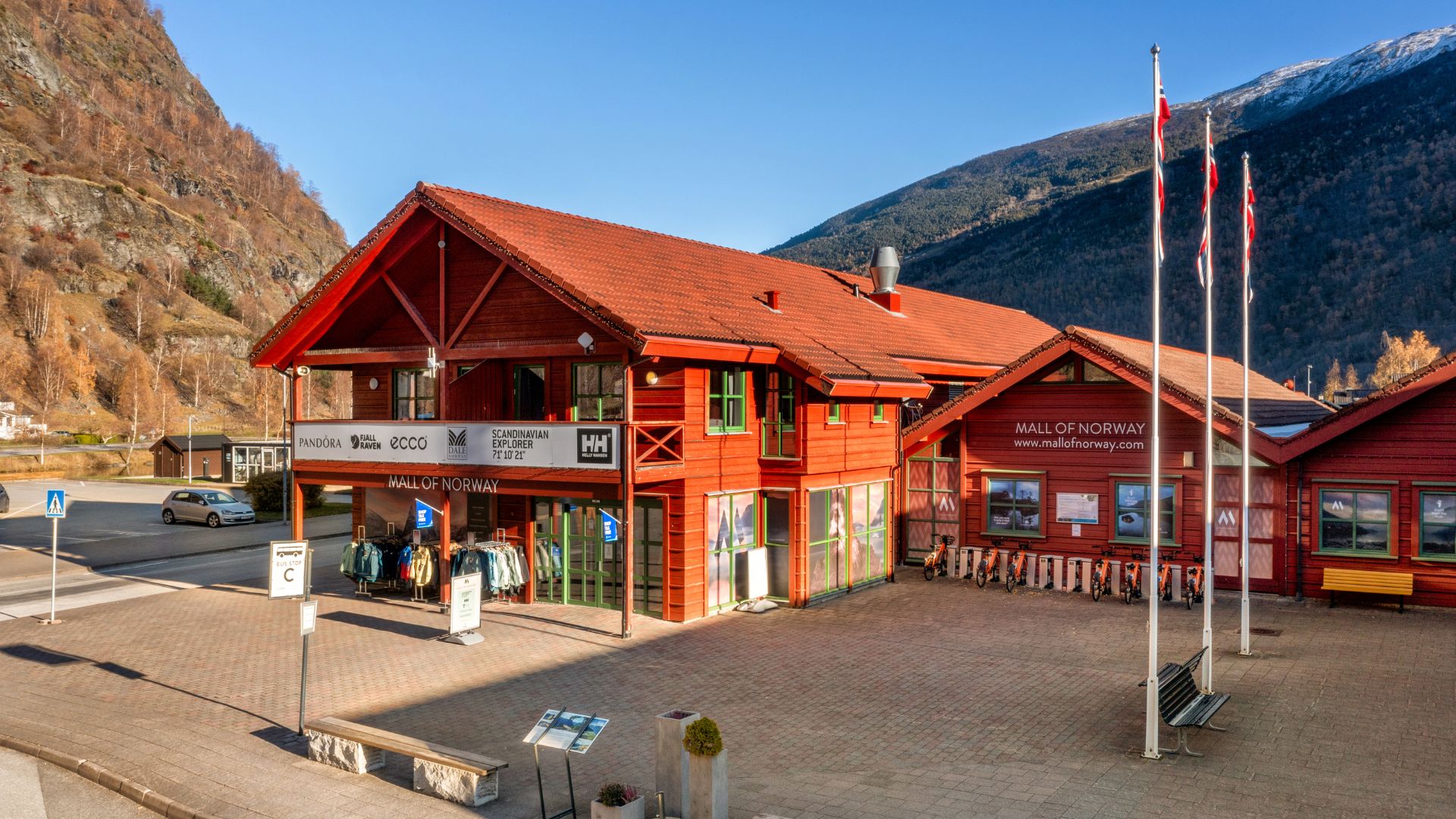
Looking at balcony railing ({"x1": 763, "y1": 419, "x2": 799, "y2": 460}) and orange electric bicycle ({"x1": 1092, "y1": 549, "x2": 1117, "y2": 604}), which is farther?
orange electric bicycle ({"x1": 1092, "y1": 549, "x2": 1117, "y2": 604})

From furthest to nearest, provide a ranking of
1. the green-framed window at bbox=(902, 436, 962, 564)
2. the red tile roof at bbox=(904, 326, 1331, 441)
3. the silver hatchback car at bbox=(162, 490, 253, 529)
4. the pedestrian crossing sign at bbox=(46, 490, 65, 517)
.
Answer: the silver hatchback car at bbox=(162, 490, 253, 529) → the green-framed window at bbox=(902, 436, 962, 564) → the red tile roof at bbox=(904, 326, 1331, 441) → the pedestrian crossing sign at bbox=(46, 490, 65, 517)

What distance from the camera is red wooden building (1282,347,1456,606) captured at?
19000 millimetres

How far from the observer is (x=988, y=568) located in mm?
22359

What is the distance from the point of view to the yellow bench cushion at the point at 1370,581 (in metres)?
18.8

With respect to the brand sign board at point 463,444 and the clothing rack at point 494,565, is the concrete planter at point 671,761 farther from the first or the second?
the clothing rack at point 494,565

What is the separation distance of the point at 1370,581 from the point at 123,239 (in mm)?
112598

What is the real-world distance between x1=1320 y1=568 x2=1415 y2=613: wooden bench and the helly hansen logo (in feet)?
45.3

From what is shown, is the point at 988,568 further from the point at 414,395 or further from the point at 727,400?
the point at 414,395


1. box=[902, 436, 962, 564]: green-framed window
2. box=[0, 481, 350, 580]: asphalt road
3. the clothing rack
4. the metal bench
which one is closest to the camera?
the metal bench

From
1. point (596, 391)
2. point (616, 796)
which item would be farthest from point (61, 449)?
point (616, 796)

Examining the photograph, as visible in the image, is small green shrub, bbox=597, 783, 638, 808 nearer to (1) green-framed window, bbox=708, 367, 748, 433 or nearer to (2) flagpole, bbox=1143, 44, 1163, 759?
(2) flagpole, bbox=1143, 44, 1163, 759

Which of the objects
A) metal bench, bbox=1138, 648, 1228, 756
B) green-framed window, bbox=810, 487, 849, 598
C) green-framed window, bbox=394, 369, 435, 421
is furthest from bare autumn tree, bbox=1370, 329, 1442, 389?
green-framed window, bbox=394, 369, 435, 421

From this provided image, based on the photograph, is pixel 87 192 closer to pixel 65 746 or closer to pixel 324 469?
pixel 324 469

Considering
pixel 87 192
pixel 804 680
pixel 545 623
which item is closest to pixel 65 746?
pixel 545 623
